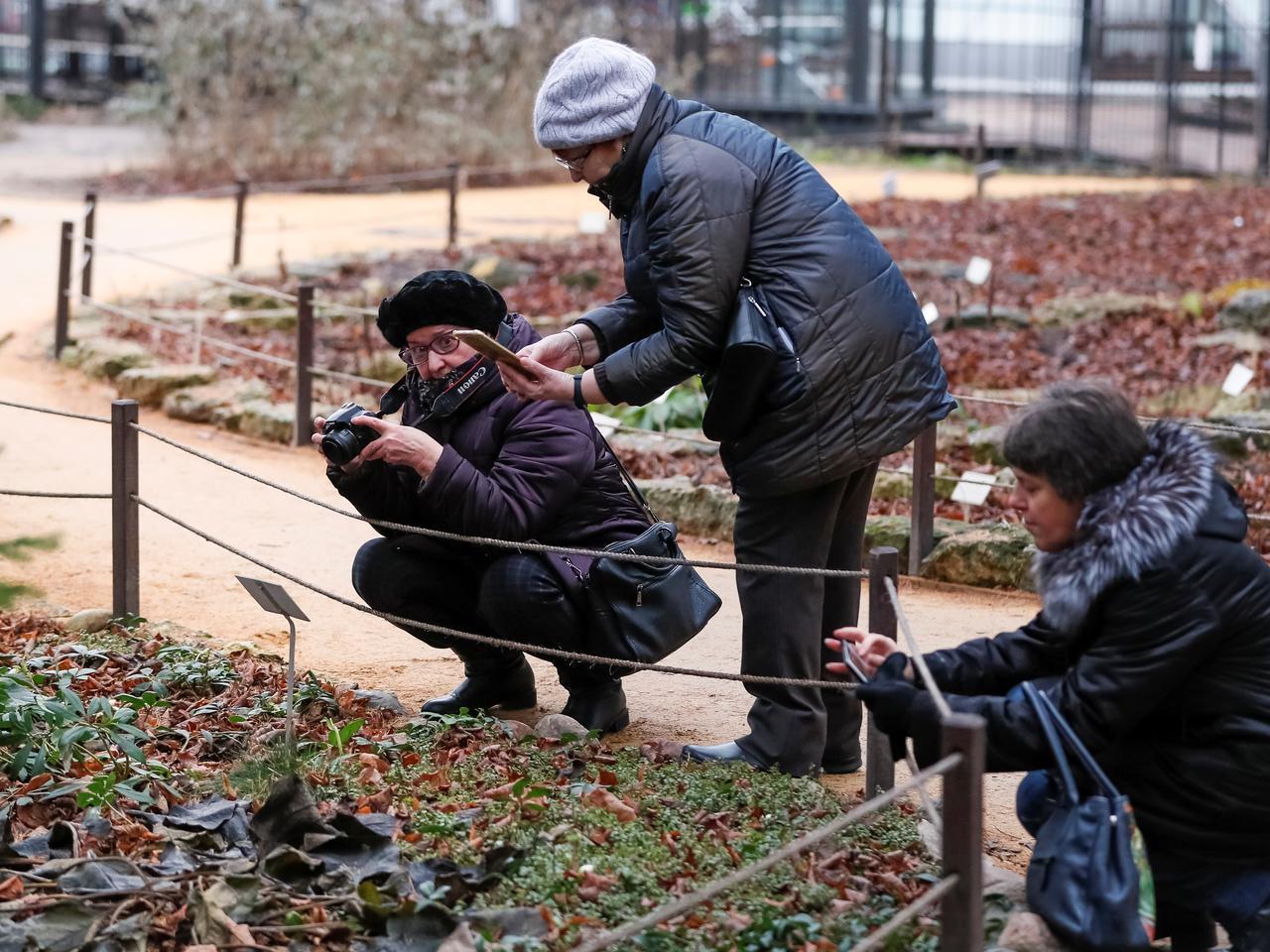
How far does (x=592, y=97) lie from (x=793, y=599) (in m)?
1.36

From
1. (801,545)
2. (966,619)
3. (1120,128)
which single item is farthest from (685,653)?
(1120,128)

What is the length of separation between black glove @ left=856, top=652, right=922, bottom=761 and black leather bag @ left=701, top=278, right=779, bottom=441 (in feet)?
3.23

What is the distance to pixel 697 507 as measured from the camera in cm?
768

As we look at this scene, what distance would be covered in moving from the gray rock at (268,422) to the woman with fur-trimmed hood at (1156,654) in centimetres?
683

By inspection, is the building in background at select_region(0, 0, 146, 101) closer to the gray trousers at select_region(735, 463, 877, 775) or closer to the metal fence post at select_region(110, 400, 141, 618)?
the metal fence post at select_region(110, 400, 141, 618)

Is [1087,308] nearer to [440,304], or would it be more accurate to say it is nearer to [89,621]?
[89,621]

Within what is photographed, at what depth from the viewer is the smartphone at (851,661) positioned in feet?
11.3

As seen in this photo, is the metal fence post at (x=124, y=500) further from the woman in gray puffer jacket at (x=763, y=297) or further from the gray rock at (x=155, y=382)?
the gray rock at (x=155, y=382)

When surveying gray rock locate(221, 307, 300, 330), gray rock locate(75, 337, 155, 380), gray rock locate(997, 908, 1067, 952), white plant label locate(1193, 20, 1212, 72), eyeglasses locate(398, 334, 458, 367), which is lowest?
gray rock locate(997, 908, 1067, 952)

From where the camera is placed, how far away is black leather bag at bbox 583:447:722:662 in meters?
4.59

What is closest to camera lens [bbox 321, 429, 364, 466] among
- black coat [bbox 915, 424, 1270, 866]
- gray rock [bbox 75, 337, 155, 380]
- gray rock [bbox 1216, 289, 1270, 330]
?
black coat [bbox 915, 424, 1270, 866]

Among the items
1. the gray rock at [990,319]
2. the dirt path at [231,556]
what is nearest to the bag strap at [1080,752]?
the dirt path at [231,556]

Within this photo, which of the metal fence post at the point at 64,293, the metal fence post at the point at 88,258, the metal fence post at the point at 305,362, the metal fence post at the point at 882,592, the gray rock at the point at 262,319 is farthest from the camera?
the metal fence post at the point at 88,258

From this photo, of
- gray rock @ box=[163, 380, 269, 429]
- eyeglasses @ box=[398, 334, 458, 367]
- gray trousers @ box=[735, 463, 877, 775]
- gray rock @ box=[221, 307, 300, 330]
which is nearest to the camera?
gray trousers @ box=[735, 463, 877, 775]
